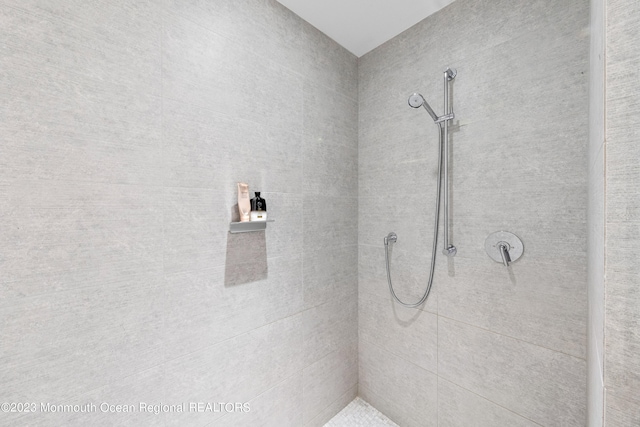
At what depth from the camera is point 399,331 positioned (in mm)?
1485

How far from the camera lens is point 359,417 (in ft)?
5.13

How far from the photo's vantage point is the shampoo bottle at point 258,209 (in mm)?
1116

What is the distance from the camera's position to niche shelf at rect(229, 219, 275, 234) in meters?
1.07

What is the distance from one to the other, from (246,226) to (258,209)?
Result: 91 millimetres

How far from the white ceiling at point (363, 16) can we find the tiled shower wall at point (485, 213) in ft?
0.20

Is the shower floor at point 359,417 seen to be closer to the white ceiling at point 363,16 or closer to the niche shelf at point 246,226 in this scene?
the niche shelf at point 246,226

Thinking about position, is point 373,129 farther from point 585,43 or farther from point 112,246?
point 112,246

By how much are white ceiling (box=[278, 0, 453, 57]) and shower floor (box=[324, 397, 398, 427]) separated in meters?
2.18

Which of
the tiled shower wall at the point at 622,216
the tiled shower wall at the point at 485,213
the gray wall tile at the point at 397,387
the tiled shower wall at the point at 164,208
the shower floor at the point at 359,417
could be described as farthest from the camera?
the shower floor at the point at 359,417

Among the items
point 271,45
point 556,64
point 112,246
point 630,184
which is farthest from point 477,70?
point 112,246

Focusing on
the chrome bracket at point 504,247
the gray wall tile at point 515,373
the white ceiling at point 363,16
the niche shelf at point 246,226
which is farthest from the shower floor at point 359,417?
the white ceiling at point 363,16

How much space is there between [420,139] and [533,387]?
1.16 meters

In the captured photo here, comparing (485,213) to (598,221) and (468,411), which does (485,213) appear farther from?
(468,411)

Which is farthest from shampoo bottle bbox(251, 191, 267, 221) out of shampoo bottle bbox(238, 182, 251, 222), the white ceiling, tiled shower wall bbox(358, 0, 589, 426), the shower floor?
the shower floor
